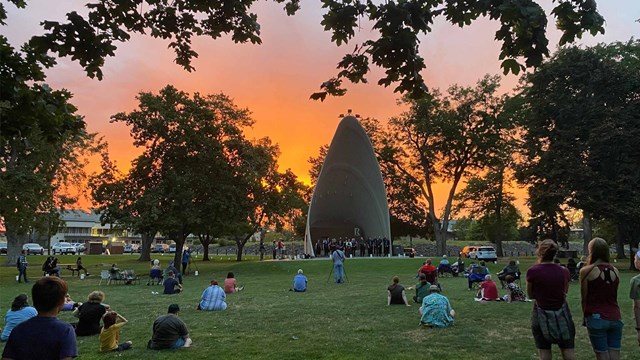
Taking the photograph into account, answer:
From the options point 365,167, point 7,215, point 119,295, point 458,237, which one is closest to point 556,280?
point 119,295

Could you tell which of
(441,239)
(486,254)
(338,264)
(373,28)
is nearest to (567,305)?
(373,28)

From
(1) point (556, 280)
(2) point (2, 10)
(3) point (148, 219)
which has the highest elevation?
(2) point (2, 10)

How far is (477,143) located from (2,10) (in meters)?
41.5

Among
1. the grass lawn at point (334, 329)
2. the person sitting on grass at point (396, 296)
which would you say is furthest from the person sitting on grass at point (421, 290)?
the grass lawn at point (334, 329)

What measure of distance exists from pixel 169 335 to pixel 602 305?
6646mm

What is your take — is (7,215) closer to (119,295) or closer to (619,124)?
(119,295)

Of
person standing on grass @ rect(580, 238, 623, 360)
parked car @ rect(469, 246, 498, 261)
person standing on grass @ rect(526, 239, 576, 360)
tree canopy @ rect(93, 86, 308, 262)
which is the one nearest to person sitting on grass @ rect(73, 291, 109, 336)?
person standing on grass @ rect(526, 239, 576, 360)

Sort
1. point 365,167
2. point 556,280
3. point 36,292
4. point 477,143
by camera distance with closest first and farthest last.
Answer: point 36,292 → point 556,280 → point 477,143 → point 365,167

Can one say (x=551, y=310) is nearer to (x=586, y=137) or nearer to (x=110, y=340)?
(x=110, y=340)

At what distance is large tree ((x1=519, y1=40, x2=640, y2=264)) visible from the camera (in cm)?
3052

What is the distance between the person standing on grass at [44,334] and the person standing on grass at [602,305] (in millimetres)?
5025

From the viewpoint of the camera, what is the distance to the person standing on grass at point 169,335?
27.2ft

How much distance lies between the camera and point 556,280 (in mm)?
5051

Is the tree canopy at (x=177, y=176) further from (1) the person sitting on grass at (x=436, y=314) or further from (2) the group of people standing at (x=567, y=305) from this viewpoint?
(2) the group of people standing at (x=567, y=305)
